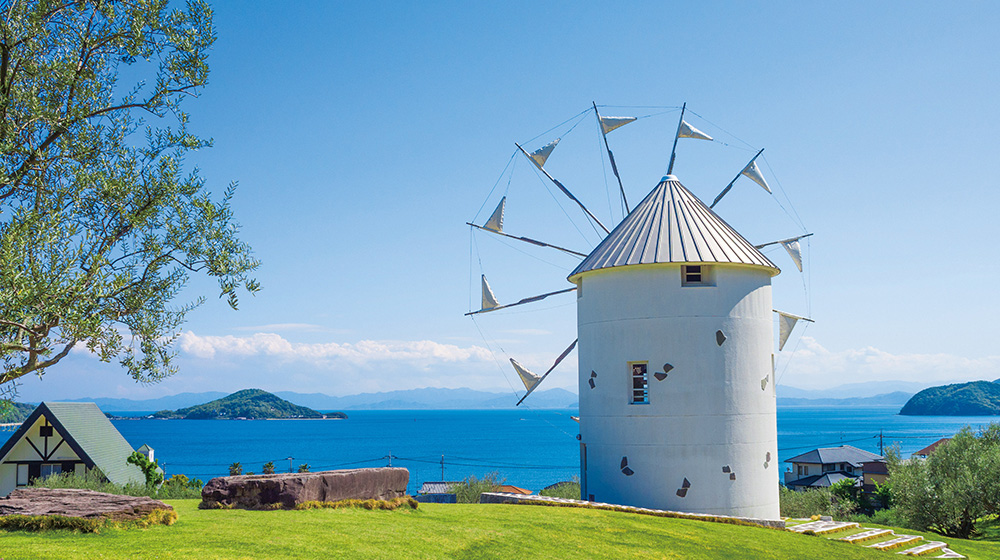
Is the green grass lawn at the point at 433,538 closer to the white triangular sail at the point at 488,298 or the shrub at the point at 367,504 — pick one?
the shrub at the point at 367,504

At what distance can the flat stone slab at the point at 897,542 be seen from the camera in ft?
52.9

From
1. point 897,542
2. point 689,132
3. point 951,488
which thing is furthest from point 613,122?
point 951,488

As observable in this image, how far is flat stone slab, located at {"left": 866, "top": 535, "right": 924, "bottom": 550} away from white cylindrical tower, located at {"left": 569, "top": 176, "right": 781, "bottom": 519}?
3414mm

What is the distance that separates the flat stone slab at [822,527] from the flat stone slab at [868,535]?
19.2 inches

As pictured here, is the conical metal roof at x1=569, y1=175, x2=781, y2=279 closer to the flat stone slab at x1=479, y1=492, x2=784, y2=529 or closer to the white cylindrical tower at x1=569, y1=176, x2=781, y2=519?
the white cylindrical tower at x1=569, y1=176, x2=781, y2=519

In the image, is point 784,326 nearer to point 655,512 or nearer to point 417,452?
point 655,512

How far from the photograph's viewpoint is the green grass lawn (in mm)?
9336

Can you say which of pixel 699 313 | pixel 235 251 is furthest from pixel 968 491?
pixel 235 251

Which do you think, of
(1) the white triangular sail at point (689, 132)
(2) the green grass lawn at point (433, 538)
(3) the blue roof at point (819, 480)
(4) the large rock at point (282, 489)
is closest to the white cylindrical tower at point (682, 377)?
(2) the green grass lawn at point (433, 538)

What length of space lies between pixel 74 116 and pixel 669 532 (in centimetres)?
1270

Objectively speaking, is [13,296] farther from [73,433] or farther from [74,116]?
[73,433]

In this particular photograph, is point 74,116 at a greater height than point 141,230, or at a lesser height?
greater

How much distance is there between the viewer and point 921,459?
86.8ft

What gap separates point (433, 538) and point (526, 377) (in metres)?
13.3
